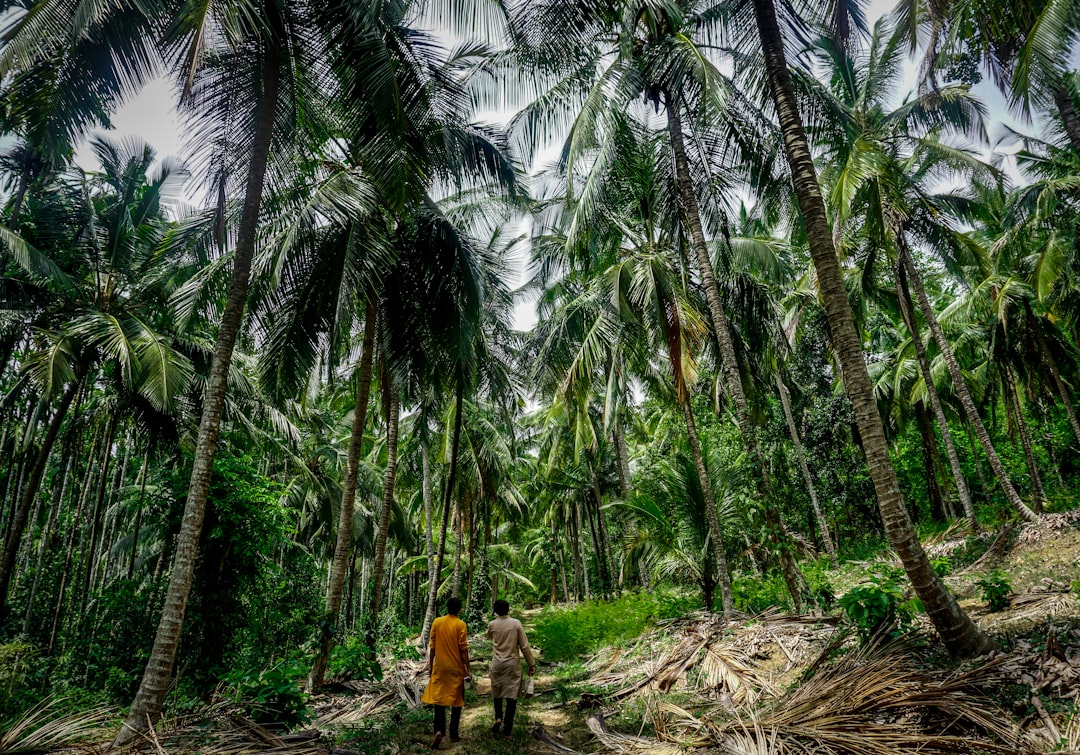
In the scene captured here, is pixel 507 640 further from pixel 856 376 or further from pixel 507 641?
pixel 856 376

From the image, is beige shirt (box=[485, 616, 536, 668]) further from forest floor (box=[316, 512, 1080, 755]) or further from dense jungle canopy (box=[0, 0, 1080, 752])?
dense jungle canopy (box=[0, 0, 1080, 752])

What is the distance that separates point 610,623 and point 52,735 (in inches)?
385

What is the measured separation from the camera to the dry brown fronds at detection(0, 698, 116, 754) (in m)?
4.32

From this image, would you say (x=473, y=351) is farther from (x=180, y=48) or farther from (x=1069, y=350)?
(x=1069, y=350)

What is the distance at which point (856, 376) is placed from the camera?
5.37 m

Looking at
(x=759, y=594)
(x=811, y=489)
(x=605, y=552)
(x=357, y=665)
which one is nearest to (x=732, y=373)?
(x=759, y=594)

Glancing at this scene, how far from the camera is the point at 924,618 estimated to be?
6.20 metres

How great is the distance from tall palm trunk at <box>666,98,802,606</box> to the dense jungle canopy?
6 centimetres

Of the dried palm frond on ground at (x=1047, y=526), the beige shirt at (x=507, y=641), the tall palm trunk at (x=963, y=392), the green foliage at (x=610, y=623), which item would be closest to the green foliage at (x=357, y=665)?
the beige shirt at (x=507, y=641)

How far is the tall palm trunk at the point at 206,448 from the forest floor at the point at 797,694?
6.41ft

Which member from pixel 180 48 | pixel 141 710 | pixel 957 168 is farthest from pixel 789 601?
pixel 180 48

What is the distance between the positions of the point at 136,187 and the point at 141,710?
33.7 feet

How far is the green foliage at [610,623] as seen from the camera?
11.2 metres

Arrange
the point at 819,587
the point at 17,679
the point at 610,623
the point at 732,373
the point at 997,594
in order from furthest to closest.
→ the point at 610,623 → the point at 732,373 → the point at 17,679 → the point at 819,587 → the point at 997,594
